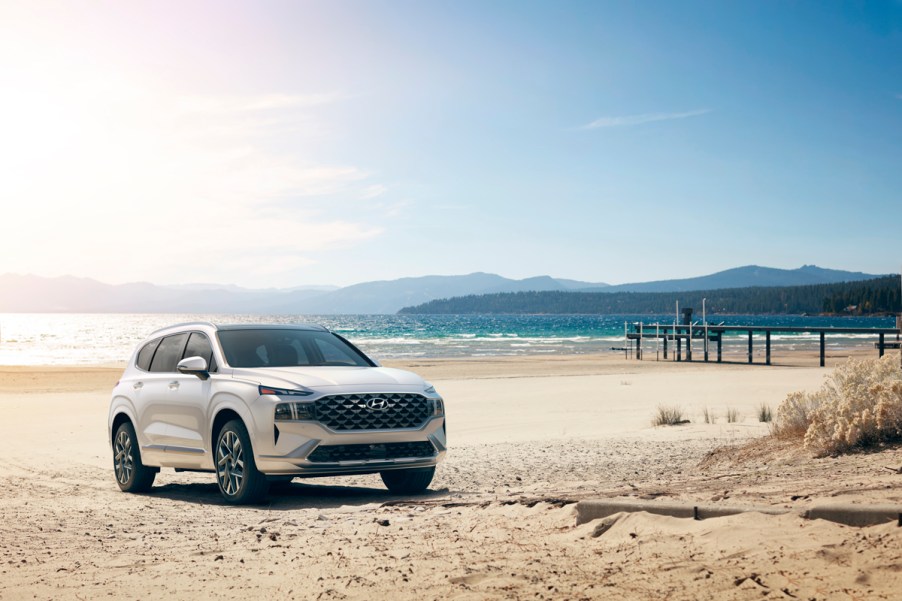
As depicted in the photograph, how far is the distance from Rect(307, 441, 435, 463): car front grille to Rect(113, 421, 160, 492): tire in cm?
301

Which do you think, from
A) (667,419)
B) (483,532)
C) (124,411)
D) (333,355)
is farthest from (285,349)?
(667,419)

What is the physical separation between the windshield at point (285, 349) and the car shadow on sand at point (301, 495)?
1415mm

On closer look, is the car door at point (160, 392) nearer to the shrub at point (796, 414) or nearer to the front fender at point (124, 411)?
the front fender at point (124, 411)

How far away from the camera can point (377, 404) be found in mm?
9484

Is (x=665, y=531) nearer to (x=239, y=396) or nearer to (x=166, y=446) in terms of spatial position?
(x=239, y=396)

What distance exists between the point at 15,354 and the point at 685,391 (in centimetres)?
5583

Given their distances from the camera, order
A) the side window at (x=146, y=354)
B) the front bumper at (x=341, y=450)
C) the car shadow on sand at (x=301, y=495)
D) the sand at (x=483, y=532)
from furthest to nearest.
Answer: the side window at (x=146, y=354) < the car shadow on sand at (x=301, y=495) < the front bumper at (x=341, y=450) < the sand at (x=483, y=532)

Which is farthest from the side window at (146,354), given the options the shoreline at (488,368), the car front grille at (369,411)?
the shoreline at (488,368)

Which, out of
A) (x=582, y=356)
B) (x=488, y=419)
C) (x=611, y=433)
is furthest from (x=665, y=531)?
(x=582, y=356)

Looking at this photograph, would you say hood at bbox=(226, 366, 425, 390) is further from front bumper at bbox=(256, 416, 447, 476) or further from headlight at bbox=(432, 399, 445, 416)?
front bumper at bbox=(256, 416, 447, 476)

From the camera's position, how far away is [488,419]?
19.8 meters

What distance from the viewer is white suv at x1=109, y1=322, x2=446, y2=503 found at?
30.4ft

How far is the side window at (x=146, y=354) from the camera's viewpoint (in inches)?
456

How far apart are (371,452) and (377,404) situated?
47 centimetres
